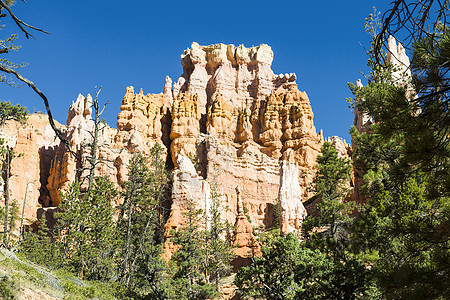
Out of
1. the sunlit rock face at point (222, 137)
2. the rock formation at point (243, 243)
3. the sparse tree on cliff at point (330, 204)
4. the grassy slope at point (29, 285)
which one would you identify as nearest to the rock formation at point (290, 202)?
the sunlit rock face at point (222, 137)

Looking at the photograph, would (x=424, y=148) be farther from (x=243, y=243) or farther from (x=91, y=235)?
(x=243, y=243)

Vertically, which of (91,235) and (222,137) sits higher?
(222,137)

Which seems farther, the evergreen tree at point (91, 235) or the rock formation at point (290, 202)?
the rock formation at point (290, 202)

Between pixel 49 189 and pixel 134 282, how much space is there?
143ft

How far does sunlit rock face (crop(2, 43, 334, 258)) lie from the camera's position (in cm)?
5812

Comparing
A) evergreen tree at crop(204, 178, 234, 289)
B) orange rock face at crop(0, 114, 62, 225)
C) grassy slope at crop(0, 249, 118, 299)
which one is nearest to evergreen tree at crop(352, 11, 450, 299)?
grassy slope at crop(0, 249, 118, 299)

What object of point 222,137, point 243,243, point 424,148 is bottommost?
point 243,243

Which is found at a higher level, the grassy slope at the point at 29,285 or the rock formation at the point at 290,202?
the rock formation at the point at 290,202

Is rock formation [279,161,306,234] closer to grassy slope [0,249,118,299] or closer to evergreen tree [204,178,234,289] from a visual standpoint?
evergreen tree [204,178,234,289]

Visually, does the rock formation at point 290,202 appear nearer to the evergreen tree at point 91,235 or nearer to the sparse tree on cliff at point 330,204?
the sparse tree on cliff at point 330,204

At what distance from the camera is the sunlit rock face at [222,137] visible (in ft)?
191

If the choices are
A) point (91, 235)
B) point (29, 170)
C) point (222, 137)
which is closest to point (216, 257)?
point (91, 235)

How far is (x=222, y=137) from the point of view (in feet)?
258

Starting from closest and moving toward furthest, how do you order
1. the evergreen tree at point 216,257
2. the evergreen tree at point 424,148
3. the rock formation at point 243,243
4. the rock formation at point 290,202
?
the evergreen tree at point 424,148, the evergreen tree at point 216,257, the rock formation at point 243,243, the rock formation at point 290,202
